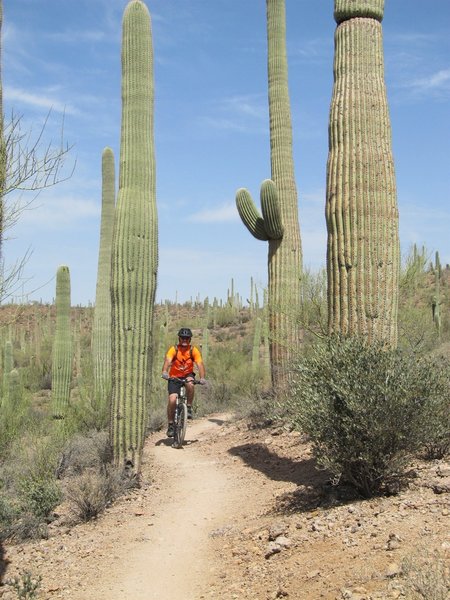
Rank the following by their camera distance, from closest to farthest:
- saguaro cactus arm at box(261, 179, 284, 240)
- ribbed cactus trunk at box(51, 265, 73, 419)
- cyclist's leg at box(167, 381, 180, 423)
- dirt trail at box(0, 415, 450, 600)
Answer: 1. dirt trail at box(0, 415, 450, 600)
2. cyclist's leg at box(167, 381, 180, 423)
3. saguaro cactus arm at box(261, 179, 284, 240)
4. ribbed cactus trunk at box(51, 265, 73, 419)

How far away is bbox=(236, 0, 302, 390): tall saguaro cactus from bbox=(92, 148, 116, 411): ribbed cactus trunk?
333 cm

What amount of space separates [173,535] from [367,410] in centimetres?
249

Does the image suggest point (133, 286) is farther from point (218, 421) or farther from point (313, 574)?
point (218, 421)

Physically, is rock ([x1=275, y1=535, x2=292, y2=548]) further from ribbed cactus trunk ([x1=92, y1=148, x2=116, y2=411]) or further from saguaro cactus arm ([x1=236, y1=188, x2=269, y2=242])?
ribbed cactus trunk ([x1=92, y1=148, x2=116, y2=411])

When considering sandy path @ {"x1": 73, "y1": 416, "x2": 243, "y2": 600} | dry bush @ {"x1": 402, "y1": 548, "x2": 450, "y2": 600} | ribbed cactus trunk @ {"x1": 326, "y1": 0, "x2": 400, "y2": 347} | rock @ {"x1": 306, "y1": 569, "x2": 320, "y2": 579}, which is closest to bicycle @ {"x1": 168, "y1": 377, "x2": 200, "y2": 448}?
sandy path @ {"x1": 73, "y1": 416, "x2": 243, "y2": 600}

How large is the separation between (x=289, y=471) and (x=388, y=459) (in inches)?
105

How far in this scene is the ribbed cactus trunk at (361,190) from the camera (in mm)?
7359

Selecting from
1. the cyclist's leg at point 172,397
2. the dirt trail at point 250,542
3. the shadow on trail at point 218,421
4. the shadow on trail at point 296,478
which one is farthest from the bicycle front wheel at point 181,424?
the shadow on trail at point 218,421

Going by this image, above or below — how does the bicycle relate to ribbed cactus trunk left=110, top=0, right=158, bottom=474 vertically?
below

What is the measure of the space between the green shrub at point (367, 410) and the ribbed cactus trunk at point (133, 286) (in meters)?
3.02

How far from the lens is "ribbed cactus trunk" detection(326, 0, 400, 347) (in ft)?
24.1

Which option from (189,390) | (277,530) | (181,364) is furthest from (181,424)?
(277,530)

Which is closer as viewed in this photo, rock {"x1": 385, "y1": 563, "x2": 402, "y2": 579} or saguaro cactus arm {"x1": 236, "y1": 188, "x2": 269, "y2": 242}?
rock {"x1": 385, "y1": 563, "x2": 402, "y2": 579}

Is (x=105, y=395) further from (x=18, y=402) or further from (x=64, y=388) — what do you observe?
(x=18, y=402)
